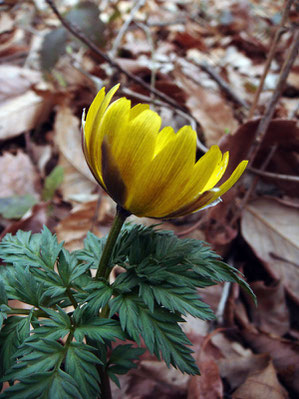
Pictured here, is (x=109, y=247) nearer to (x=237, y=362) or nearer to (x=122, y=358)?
(x=122, y=358)

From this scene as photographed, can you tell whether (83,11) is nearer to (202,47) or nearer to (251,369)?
(202,47)

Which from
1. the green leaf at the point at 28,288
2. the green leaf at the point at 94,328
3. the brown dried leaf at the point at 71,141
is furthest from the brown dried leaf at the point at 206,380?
the brown dried leaf at the point at 71,141

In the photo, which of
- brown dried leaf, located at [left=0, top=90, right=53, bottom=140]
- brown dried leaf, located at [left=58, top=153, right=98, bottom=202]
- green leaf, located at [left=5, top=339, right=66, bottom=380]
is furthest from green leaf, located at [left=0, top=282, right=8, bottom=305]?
brown dried leaf, located at [left=0, top=90, right=53, bottom=140]

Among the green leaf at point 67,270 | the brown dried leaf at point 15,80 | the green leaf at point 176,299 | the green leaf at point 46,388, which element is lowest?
the brown dried leaf at point 15,80

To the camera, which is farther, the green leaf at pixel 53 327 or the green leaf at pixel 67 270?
the green leaf at pixel 67 270

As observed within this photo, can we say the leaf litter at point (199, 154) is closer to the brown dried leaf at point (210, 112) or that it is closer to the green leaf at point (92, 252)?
the brown dried leaf at point (210, 112)

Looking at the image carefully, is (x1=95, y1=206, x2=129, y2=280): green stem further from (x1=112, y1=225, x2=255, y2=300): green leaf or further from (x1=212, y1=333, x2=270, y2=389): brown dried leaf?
(x1=212, y1=333, x2=270, y2=389): brown dried leaf

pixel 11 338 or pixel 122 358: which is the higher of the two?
pixel 11 338

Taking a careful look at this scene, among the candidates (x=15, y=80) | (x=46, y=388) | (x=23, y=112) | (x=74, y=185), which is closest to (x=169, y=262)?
(x=46, y=388)
